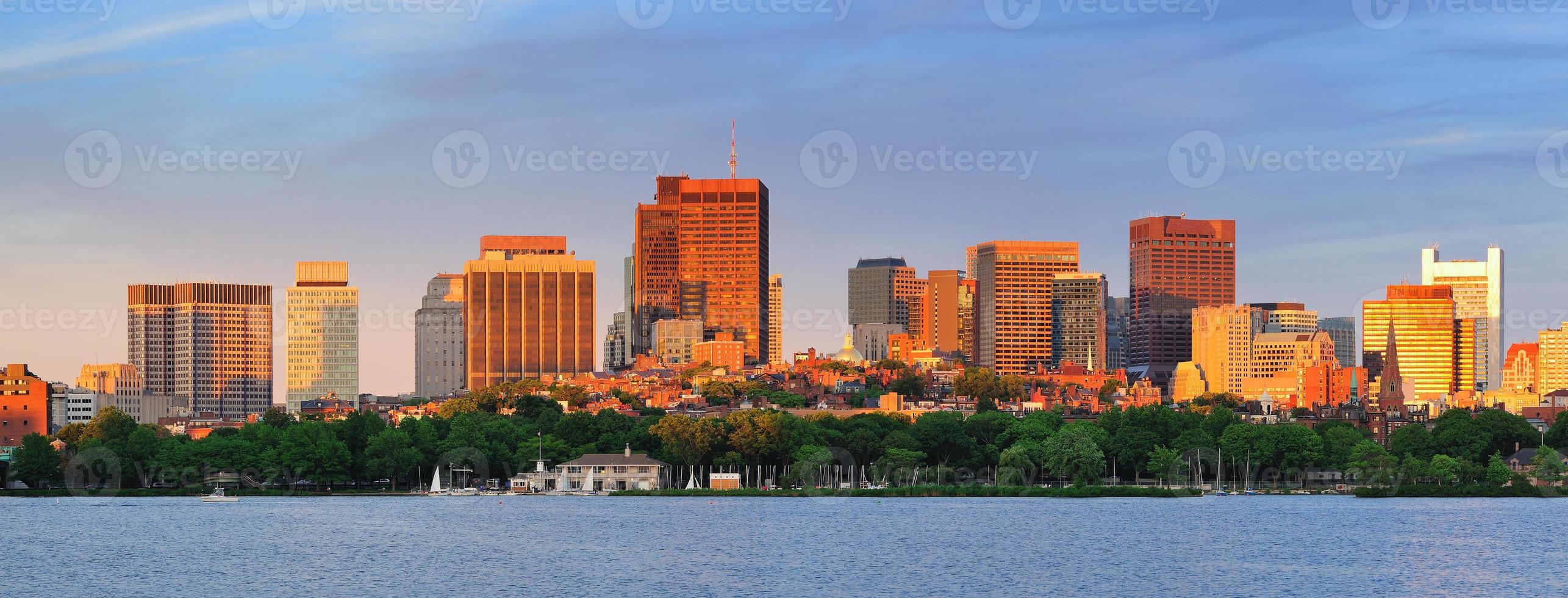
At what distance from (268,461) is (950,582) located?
281 feet

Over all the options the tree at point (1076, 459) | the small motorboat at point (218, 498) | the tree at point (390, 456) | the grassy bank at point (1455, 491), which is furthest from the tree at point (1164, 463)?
the small motorboat at point (218, 498)

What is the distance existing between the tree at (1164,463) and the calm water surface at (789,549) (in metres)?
12.1

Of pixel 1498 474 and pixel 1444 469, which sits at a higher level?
pixel 1444 469

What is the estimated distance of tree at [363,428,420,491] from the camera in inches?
6334

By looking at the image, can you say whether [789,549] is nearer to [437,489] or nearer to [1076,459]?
[1076,459]

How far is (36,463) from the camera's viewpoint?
158m

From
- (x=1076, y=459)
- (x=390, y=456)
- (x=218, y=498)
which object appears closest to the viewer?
(x=218, y=498)

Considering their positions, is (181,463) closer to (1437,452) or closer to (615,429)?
(615,429)

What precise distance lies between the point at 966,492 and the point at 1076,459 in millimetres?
9157

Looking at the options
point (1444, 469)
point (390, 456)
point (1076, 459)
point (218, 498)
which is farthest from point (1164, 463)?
point (218, 498)

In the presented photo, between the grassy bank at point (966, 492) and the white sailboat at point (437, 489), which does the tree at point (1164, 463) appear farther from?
the white sailboat at point (437, 489)

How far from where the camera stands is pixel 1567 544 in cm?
10788

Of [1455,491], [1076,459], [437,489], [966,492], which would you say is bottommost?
[966,492]

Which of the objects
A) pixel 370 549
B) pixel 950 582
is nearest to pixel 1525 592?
pixel 950 582
